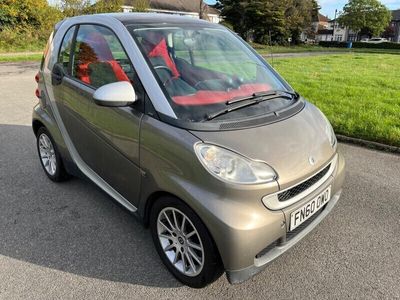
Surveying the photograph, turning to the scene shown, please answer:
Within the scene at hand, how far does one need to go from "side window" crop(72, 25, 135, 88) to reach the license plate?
146 cm

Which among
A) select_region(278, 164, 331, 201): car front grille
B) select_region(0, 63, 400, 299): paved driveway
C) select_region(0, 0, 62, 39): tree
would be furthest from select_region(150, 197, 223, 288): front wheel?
select_region(0, 0, 62, 39): tree

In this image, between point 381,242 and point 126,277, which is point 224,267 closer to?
point 126,277

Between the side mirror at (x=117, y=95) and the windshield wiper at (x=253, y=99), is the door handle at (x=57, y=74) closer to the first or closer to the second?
the side mirror at (x=117, y=95)

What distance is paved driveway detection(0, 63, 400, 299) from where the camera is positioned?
2.46 meters

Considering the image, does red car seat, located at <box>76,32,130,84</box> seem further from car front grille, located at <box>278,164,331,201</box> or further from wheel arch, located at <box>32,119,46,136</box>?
car front grille, located at <box>278,164,331,201</box>

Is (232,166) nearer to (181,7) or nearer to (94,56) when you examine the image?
(94,56)

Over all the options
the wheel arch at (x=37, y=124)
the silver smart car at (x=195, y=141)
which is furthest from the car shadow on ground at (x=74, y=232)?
the wheel arch at (x=37, y=124)

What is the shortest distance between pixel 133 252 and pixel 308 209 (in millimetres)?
1355

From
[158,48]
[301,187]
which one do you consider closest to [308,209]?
[301,187]

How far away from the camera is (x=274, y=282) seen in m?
2.52

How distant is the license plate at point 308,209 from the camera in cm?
230

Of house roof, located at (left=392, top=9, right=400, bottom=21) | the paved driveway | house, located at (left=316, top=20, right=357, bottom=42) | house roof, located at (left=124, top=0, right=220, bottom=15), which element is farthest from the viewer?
house roof, located at (left=392, top=9, right=400, bottom=21)

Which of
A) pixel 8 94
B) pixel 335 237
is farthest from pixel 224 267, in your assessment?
pixel 8 94

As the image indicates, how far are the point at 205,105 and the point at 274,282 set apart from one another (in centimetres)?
129
